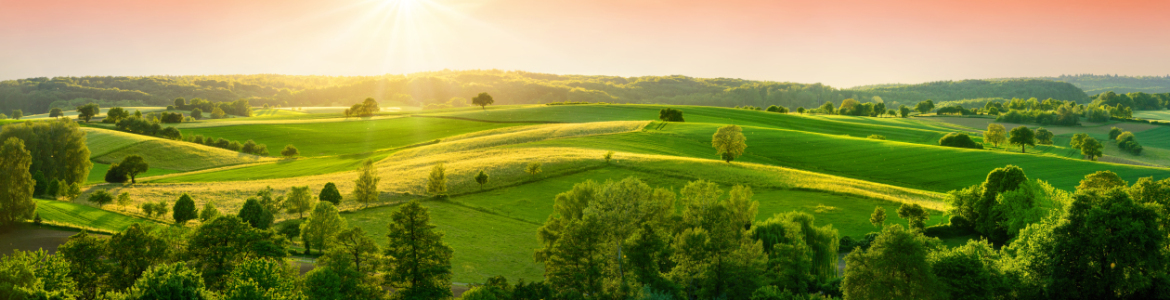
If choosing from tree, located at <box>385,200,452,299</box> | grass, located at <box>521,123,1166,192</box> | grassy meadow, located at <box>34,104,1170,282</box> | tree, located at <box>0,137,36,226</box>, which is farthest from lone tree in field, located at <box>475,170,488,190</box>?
tree, located at <box>0,137,36,226</box>

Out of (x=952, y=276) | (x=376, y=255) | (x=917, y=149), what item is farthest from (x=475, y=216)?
(x=917, y=149)

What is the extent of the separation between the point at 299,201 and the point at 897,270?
161 feet

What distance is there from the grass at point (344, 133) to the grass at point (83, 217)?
184 ft

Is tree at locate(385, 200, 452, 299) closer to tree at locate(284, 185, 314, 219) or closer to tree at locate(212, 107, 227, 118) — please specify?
tree at locate(284, 185, 314, 219)

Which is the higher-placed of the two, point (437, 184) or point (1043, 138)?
point (437, 184)

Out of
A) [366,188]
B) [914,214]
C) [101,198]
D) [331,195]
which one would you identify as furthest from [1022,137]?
[101,198]

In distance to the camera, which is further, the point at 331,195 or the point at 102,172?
the point at 102,172

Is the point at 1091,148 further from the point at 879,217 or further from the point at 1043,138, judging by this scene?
the point at 879,217

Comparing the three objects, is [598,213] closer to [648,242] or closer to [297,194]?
[648,242]

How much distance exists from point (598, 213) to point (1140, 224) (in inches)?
1136

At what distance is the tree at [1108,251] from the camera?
94.2ft

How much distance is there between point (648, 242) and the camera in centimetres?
3631

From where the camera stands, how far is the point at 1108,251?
2947 centimetres

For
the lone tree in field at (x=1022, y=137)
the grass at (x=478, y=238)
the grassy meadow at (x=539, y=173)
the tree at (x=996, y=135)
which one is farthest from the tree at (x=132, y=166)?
the tree at (x=996, y=135)
